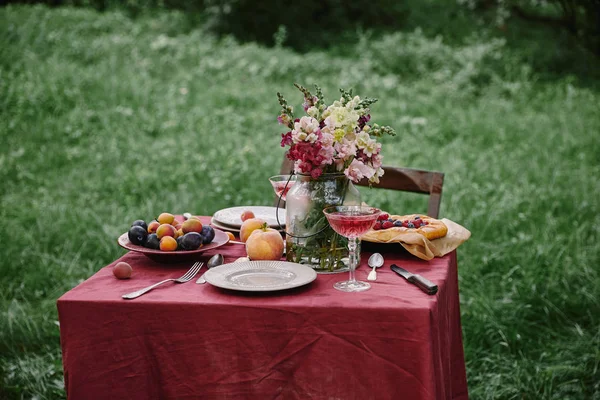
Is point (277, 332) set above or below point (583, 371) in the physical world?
above

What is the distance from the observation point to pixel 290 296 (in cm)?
186

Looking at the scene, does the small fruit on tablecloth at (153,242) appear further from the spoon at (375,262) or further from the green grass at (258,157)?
the green grass at (258,157)

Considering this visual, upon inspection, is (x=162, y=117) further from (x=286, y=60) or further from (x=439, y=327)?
(x=439, y=327)

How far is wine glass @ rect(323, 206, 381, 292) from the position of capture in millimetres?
1856

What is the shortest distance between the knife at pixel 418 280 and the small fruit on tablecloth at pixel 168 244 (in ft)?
2.33

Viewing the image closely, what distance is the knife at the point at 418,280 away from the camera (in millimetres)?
1885

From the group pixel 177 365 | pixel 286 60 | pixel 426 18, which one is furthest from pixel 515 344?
pixel 426 18

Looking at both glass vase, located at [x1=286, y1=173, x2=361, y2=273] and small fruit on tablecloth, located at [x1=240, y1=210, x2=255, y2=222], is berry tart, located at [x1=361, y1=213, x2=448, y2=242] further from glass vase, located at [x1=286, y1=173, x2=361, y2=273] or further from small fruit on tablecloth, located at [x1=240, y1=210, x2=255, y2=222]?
small fruit on tablecloth, located at [x1=240, y1=210, x2=255, y2=222]

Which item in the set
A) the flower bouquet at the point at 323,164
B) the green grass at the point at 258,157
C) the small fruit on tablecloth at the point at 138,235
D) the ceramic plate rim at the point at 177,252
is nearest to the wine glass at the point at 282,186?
the flower bouquet at the point at 323,164

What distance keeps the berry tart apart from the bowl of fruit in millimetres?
524

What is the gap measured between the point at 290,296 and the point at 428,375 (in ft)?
1.40

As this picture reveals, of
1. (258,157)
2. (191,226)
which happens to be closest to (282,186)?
(191,226)

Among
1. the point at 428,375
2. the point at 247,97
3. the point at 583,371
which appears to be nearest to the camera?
the point at 428,375

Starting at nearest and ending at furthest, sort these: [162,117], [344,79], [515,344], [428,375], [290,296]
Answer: [428,375] < [290,296] < [515,344] < [162,117] < [344,79]
